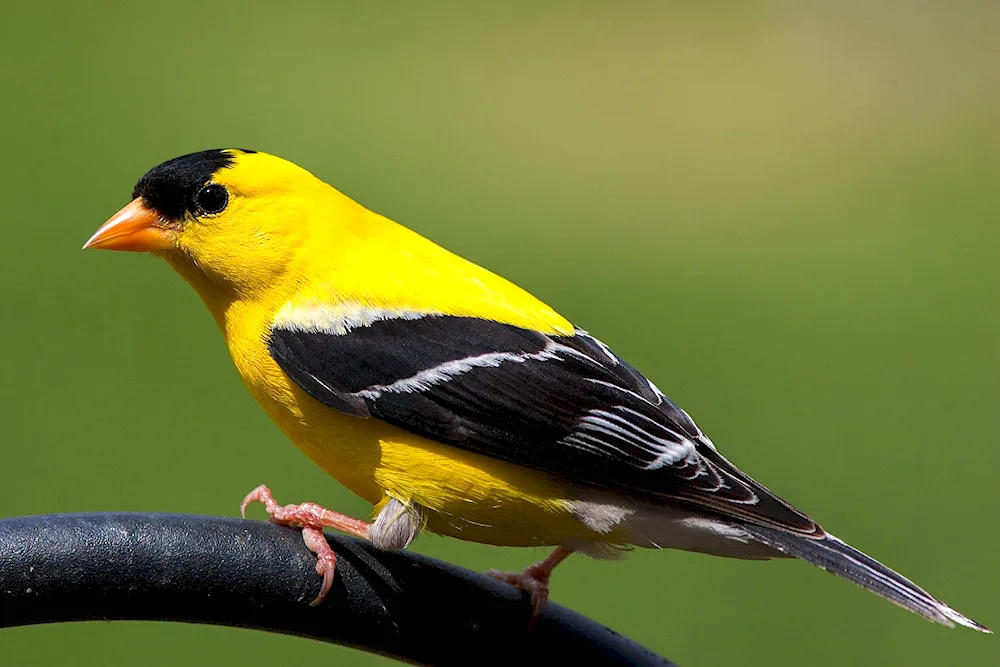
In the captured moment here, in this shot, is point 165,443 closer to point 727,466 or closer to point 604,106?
point 727,466

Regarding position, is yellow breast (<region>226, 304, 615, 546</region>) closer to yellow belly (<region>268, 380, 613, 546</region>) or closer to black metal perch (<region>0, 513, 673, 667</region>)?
yellow belly (<region>268, 380, 613, 546</region>)

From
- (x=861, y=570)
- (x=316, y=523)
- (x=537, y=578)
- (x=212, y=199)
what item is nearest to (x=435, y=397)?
(x=316, y=523)

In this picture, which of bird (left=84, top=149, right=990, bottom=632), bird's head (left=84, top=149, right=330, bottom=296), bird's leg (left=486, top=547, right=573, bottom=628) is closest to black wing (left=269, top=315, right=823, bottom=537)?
bird (left=84, top=149, right=990, bottom=632)

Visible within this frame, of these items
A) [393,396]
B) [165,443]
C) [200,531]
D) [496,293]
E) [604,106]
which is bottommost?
[165,443]

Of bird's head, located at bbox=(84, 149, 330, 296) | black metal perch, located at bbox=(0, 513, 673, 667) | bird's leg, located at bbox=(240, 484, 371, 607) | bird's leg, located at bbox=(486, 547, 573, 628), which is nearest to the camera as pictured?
Result: black metal perch, located at bbox=(0, 513, 673, 667)

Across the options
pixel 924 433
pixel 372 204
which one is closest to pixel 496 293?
pixel 924 433

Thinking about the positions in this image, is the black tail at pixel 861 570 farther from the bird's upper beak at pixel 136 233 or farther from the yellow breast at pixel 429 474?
the bird's upper beak at pixel 136 233

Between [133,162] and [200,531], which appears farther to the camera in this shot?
[133,162]
